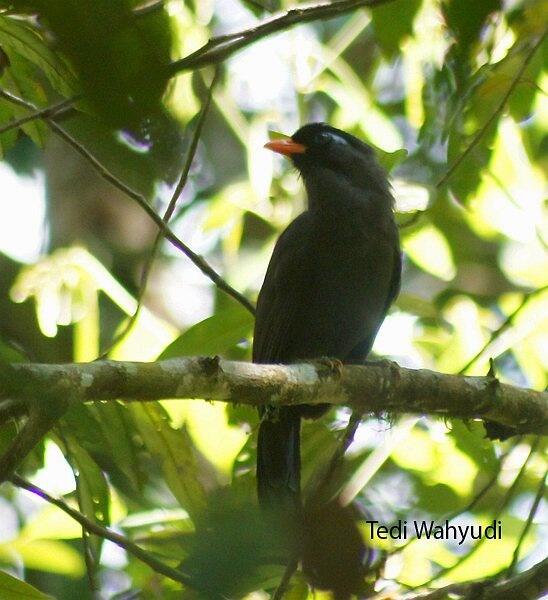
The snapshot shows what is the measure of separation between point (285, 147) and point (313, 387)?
7.68 feet

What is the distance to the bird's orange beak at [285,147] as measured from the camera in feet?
17.6

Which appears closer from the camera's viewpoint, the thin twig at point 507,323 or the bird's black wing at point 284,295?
the thin twig at point 507,323

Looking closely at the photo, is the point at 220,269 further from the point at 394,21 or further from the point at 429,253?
the point at 394,21

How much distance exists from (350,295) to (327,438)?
2.96 feet

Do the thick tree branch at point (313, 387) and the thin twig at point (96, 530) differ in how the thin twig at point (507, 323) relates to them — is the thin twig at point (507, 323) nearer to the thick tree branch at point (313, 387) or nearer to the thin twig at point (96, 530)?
the thick tree branch at point (313, 387)

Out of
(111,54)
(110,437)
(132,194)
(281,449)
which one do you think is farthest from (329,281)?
(111,54)

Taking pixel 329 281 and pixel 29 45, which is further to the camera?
pixel 329 281

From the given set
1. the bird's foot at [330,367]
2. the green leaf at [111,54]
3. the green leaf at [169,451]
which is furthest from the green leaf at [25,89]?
the green leaf at [111,54]

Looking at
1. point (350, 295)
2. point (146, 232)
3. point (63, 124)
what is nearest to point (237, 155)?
point (146, 232)

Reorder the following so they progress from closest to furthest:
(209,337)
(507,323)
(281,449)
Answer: (209,337) < (507,323) < (281,449)

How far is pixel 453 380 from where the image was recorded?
3719 mm

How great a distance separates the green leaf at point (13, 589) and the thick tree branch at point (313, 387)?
1.65 feet

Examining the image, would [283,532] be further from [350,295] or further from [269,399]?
[350,295]

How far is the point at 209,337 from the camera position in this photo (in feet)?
11.5
